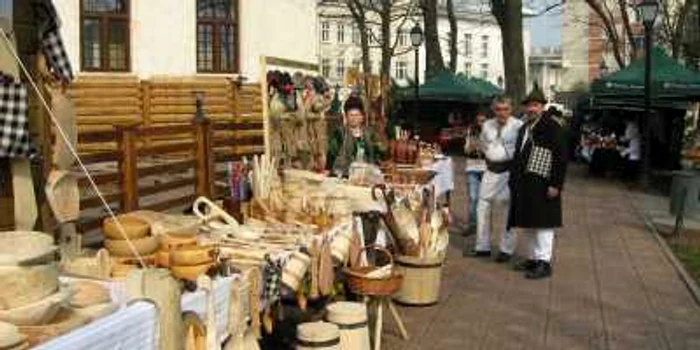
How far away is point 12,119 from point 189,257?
4.15ft

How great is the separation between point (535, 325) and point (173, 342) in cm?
447

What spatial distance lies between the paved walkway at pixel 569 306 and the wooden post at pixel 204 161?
2.77 m

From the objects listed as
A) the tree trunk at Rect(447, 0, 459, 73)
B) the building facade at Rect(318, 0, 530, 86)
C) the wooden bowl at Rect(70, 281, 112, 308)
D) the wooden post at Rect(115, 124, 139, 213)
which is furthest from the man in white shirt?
the building facade at Rect(318, 0, 530, 86)

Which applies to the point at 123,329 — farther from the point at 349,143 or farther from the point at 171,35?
the point at 171,35

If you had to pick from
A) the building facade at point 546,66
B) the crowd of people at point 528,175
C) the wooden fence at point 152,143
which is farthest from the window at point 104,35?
the building facade at point 546,66

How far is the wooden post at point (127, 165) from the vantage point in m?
9.44

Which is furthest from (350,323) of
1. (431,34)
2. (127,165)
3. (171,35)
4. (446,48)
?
(446,48)

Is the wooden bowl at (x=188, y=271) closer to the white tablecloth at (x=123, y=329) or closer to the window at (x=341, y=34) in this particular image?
the white tablecloth at (x=123, y=329)

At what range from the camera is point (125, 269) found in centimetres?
516

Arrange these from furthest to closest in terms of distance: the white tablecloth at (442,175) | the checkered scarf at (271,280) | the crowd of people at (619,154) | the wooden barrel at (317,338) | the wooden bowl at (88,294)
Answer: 1. the crowd of people at (619,154)
2. the white tablecloth at (442,175)
3. the wooden barrel at (317,338)
4. the checkered scarf at (271,280)
5. the wooden bowl at (88,294)

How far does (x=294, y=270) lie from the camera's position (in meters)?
6.05

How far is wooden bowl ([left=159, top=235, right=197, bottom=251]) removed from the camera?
17.6ft

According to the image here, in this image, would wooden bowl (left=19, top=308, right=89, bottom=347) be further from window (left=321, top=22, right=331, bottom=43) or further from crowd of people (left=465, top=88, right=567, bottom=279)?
window (left=321, top=22, right=331, bottom=43)

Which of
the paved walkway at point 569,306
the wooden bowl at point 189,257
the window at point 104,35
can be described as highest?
the window at point 104,35
